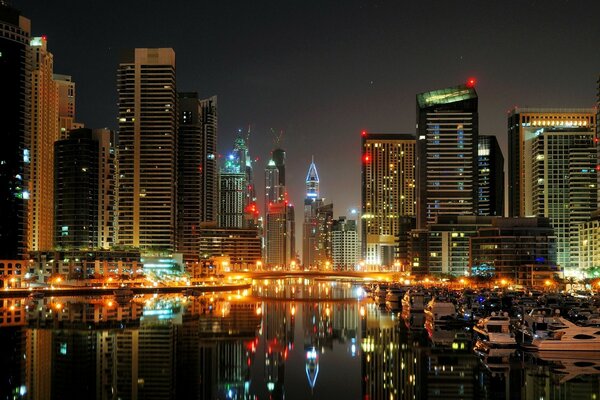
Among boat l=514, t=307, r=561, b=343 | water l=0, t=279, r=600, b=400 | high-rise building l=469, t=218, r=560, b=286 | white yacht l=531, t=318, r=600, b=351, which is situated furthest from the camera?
high-rise building l=469, t=218, r=560, b=286

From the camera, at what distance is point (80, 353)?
57.0 m

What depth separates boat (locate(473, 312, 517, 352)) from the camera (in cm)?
6078

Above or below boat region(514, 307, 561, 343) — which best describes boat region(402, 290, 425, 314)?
below

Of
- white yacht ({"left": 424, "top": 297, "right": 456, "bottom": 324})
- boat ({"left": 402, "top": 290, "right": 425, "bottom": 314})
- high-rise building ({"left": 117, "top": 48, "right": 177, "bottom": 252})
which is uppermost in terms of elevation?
high-rise building ({"left": 117, "top": 48, "right": 177, "bottom": 252})

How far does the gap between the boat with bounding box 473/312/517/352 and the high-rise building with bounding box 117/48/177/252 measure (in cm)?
13654

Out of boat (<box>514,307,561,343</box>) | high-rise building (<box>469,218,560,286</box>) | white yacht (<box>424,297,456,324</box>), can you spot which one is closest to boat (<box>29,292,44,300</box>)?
white yacht (<box>424,297,456,324</box>)

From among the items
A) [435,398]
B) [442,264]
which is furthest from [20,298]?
[442,264]

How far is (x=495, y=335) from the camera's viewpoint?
61219 millimetres

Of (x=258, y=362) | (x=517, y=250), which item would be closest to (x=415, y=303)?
(x=258, y=362)

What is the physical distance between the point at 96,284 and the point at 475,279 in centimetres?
8200

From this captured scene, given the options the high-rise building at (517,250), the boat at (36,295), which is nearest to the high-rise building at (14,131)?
the boat at (36,295)

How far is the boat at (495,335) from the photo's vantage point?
60781mm

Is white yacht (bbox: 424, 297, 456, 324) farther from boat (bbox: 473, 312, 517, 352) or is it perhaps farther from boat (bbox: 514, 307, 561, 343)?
boat (bbox: 473, 312, 517, 352)

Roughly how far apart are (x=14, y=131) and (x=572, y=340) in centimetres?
12804
